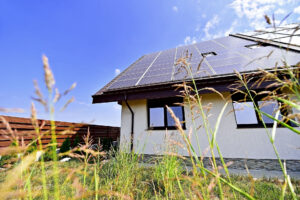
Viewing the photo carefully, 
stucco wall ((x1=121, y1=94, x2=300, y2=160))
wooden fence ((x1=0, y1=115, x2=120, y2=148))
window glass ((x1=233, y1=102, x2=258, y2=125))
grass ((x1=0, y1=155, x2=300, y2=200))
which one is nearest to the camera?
grass ((x1=0, y1=155, x2=300, y2=200))

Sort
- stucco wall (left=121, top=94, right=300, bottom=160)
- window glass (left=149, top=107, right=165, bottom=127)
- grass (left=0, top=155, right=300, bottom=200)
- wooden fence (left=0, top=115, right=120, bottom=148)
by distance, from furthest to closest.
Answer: window glass (left=149, top=107, right=165, bottom=127)
wooden fence (left=0, top=115, right=120, bottom=148)
stucco wall (left=121, top=94, right=300, bottom=160)
grass (left=0, top=155, right=300, bottom=200)

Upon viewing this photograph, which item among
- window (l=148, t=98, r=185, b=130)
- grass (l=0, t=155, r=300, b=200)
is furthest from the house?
grass (l=0, t=155, r=300, b=200)

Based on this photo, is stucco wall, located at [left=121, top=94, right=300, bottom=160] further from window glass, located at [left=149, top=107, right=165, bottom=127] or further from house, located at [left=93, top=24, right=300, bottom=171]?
window glass, located at [left=149, top=107, right=165, bottom=127]

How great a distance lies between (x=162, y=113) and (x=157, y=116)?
0.24 meters

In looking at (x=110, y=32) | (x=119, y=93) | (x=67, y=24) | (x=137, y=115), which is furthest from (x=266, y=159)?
(x=67, y=24)

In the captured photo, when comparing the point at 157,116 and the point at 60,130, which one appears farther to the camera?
the point at 60,130

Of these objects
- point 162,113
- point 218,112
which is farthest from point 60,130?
point 218,112

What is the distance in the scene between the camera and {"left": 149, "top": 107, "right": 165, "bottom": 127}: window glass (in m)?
5.13

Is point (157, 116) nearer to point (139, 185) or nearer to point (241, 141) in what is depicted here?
point (241, 141)

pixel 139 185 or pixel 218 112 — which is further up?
pixel 218 112

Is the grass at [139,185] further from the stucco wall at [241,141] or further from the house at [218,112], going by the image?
the stucco wall at [241,141]

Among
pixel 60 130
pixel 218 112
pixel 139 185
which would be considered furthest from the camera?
pixel 60 130

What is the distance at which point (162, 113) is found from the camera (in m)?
5.20

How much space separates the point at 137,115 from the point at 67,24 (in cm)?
1237
